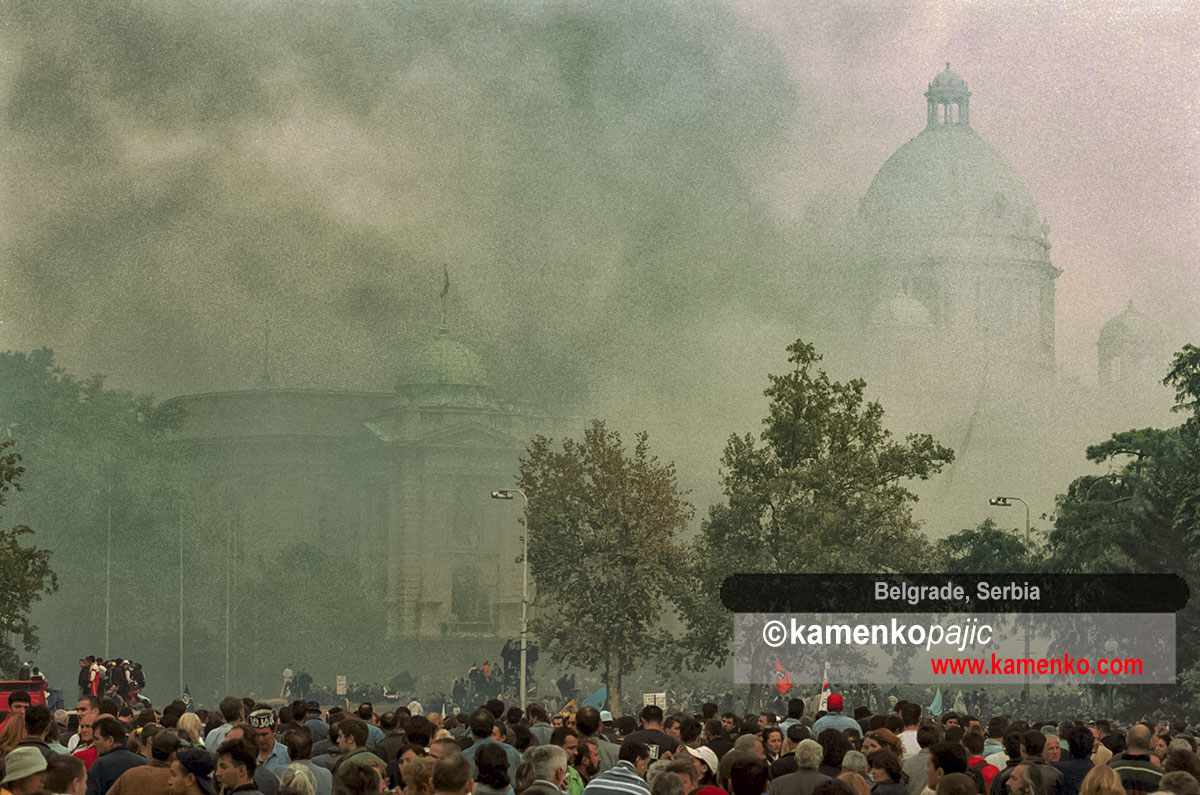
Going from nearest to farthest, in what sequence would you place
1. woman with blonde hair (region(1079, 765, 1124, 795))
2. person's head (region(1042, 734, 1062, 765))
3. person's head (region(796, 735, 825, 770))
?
woman with blonde hair (region(1079, 765, 1124, 795)) < person's head (region(796, 735, 825, 770)) < person's head (region(1042, 734, 1062, 765))

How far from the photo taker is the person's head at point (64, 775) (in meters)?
9.66

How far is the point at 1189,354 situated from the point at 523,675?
23.7 m

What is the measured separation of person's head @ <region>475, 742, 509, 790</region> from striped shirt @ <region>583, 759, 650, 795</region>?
548 millimetres

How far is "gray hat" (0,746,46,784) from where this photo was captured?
9.30 m

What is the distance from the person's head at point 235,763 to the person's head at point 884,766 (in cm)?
426

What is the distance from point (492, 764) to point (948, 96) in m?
63.9

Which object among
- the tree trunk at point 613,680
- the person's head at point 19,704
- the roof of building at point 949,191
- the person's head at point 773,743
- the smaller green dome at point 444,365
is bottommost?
the tree trunk at point 613,680

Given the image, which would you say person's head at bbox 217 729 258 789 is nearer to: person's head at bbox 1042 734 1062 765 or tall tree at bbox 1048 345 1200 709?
person's head at bbox 1042 734 1062 765

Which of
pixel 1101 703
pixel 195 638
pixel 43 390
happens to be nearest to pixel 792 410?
pixel 1101 703

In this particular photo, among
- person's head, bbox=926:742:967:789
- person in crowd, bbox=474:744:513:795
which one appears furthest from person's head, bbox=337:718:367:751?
person's head, bbox=926:742:967:789

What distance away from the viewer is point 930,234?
7706 centimetres

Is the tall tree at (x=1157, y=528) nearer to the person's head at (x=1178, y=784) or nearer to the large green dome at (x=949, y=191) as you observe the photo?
the large green dome at (x=949, y=191)

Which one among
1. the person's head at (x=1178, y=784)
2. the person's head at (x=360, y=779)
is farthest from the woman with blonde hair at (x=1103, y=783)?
the person's head at (x=360, y=779)

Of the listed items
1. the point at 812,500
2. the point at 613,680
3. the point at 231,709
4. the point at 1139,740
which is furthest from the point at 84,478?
the point at 1139,740
